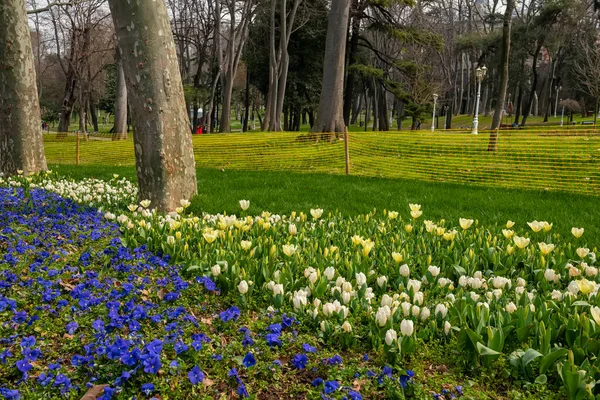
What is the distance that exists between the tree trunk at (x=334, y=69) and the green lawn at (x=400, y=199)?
510cm

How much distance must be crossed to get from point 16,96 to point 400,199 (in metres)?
7.17

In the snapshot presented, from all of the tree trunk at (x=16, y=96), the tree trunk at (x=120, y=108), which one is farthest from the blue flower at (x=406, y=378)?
the tree trunk at (x=120, y=108)

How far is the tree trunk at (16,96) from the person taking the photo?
8.56 metres

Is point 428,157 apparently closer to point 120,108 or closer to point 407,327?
point 407,327

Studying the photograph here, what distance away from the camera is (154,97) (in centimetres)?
555

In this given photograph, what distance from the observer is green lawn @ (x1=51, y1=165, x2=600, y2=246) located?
6.21m

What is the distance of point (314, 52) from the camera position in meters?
32.6

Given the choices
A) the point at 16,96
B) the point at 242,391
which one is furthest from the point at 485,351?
the point at 16,96

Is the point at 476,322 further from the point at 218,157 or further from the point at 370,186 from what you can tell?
the point at 218,157

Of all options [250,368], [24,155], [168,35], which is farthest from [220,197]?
[250,368]

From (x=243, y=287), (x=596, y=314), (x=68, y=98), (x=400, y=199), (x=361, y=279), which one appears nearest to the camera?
(x=596, y=314)

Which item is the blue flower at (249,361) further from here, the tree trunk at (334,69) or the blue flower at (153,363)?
the tree trunk at (334,69)

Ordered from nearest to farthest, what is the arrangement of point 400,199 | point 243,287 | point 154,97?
point 243,287, point 154,97, point 400,199

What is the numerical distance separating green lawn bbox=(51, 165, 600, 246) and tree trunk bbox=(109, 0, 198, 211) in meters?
0.68
